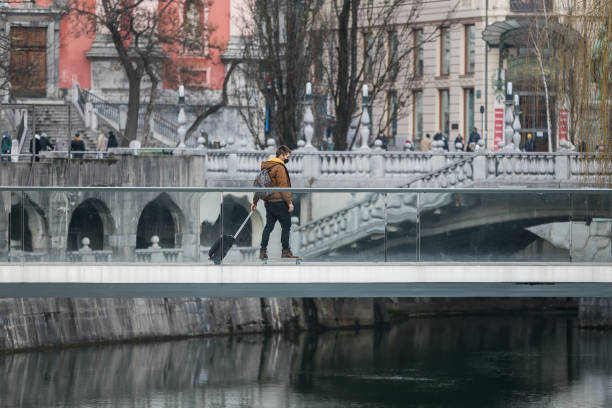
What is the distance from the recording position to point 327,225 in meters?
26.0

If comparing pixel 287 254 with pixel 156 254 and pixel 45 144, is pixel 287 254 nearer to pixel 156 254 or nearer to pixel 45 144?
pixel 156 254

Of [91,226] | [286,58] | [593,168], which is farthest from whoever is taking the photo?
[286,58]

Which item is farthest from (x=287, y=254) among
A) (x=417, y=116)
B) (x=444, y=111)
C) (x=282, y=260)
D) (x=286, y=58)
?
(x=417, y=116)

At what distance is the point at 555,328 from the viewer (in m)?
49.5

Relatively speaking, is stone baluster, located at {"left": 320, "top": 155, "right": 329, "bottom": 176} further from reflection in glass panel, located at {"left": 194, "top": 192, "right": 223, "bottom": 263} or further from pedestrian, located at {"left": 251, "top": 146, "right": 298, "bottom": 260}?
reflection in glass panel, located at {"left": 194, "top": 192, "right": 223, "bottom": 263}

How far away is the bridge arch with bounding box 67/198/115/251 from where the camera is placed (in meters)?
25.6

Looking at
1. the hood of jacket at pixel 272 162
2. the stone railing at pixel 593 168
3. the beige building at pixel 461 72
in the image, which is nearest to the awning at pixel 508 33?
the beige building at pixel 461 72

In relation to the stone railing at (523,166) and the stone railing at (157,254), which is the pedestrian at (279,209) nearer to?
the stone railing at (157,254)

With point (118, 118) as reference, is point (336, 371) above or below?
below

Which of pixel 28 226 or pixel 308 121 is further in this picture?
pixel 308 121

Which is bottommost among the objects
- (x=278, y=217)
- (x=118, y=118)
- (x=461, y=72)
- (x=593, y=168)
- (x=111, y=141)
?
(x=278, y=217)

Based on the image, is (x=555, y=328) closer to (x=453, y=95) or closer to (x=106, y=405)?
(x=106, y=405)

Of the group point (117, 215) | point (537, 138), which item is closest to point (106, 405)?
point (117, 215)

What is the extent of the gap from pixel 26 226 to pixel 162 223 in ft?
7.27
